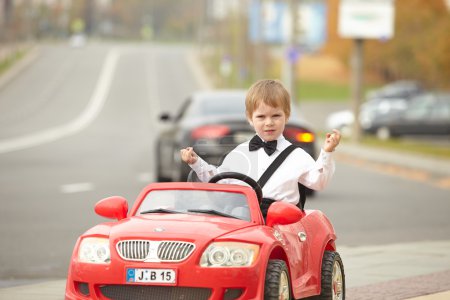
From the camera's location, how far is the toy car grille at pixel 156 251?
689 centimetres

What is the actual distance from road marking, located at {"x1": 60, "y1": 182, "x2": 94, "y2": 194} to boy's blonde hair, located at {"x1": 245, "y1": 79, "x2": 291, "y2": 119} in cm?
1404

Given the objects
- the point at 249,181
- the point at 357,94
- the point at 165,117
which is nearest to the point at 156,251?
the point at 249,181

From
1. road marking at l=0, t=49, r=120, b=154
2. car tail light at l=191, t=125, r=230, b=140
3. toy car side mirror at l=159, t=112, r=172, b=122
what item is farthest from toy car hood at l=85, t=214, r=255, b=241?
road marking at l=0, t=49, r=120, b=154

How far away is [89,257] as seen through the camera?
7.09m

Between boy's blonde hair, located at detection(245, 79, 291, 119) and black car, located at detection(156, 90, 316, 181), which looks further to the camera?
black car, located at detection(156, 90, 316, 181)

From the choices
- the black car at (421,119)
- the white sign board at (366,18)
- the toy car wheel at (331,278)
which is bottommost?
the black car at (421,119)

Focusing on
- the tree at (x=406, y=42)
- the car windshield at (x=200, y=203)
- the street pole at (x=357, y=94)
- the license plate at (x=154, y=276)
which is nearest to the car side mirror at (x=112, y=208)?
the car windshield at (x=200, y=203)

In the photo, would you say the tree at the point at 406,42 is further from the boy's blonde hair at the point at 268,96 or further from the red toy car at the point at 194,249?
the red toy car at the point at 194,249

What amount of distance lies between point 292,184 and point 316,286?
0.60m

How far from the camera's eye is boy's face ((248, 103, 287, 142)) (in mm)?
7824

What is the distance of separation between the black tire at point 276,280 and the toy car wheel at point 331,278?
2.42 feet

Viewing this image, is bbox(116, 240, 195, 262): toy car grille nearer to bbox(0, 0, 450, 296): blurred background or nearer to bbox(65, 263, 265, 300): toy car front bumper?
bbox(65, 263, 265, 300): toy car front bumper

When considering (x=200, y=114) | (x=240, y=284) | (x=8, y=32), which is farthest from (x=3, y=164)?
(x=8, y=32)

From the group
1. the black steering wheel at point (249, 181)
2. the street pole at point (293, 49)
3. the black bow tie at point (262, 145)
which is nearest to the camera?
the black steering wheel at point (249, 181)
